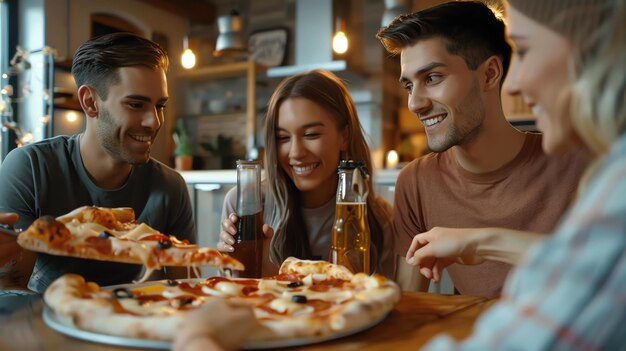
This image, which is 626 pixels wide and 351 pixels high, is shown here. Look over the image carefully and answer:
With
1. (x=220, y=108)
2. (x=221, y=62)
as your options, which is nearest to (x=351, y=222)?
(x=220, y=108)

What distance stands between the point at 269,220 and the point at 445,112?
2.41 feet

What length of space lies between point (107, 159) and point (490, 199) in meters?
1.30

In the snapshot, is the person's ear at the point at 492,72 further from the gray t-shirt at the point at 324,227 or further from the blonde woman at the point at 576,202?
the blonde woman at the point at 576,202

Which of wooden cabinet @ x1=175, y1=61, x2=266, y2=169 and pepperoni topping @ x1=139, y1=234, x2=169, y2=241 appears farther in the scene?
wooden cabinet @ x1=175, y1=61, x2=266, y2=169

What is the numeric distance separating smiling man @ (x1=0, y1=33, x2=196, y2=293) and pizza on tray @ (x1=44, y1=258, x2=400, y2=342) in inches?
29.2

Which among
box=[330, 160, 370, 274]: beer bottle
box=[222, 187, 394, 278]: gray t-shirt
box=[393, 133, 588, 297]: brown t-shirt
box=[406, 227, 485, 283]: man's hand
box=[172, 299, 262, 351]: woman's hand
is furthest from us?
box=[222, 187, 394, 278]: gray t-shirt

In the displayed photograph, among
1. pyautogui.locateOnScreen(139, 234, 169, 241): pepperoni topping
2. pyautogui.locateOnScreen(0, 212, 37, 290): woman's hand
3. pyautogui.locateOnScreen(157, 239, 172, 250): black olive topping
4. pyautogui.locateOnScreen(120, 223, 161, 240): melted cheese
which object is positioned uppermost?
pyautogui.locateOnScreen(120, 223, 161, 240): melted cheese

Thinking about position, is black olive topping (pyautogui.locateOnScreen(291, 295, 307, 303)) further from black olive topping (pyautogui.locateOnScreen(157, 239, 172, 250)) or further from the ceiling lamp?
the ceiling lamp

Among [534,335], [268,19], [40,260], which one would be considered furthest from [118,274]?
[268,19]

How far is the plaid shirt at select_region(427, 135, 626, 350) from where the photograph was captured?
414mm

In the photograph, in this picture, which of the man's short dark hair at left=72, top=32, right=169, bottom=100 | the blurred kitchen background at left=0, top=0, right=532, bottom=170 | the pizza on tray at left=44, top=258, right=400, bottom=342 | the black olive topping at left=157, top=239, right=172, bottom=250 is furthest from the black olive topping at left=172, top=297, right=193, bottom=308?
the blurred kitchen background at left=0, top=0, right=532, bottom=170

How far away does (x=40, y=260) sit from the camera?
1587 mm

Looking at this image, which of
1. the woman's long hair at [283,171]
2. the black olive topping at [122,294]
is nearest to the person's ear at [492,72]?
the woman's long hair at [283,171]

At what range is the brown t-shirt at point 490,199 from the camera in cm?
158
